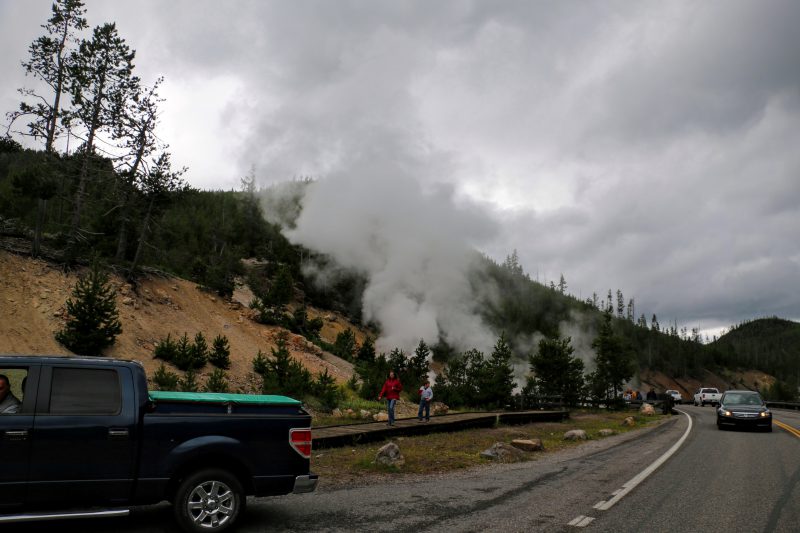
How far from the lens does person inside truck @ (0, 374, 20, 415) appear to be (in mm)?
5230

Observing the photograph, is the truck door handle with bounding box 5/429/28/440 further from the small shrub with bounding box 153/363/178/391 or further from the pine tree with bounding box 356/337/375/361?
the pine tree with bounding box 356/337/375/361

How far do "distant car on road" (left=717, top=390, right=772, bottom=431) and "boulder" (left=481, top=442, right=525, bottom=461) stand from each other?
10675mm

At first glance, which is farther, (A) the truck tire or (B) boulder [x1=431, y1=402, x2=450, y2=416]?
(B) boulder [x1=431, y1=402, x2=450, y2=416]

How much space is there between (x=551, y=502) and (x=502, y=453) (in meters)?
5.06

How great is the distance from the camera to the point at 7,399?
533 centimetres

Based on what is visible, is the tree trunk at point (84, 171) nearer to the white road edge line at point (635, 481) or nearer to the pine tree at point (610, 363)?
the white road edge line at point (635, 481)

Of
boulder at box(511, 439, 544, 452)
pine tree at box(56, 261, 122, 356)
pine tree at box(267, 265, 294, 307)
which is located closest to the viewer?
boulder at box(511, 439, 544, 452)

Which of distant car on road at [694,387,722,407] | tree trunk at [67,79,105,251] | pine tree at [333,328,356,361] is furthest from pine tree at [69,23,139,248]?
distant car on road at [694,387,722,407]

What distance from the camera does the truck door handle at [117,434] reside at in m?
5.33

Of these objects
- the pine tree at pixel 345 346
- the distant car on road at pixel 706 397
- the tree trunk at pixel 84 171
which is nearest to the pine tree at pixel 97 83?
the tree trunk at pixel 84 171

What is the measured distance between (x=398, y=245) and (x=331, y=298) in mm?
10033

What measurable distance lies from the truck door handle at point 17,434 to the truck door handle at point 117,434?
0.74 m

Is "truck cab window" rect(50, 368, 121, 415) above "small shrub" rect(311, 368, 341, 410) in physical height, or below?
above

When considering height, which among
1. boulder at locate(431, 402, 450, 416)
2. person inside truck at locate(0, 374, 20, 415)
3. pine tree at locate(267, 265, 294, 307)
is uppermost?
pine tree at locate(267, 265, 294, 307)
